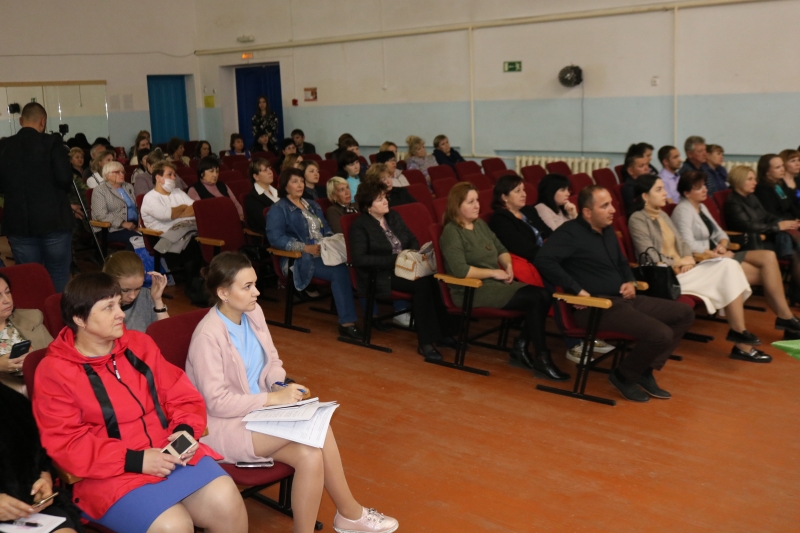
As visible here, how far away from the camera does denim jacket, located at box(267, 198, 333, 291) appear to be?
17.3 ft

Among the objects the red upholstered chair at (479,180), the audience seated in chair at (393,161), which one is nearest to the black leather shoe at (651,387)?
the red upholstered chair at (479,180)

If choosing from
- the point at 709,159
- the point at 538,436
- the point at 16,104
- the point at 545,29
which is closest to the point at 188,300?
the point at 538,436

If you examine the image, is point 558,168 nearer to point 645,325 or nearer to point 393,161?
point 393,161

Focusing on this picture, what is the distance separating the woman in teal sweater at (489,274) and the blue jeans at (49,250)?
2424 millimetres

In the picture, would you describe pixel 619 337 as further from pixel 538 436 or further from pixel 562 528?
pixel 562 528

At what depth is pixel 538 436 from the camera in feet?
12.2

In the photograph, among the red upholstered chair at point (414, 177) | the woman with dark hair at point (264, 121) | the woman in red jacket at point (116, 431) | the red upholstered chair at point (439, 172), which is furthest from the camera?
the woman with dark hair at point (264, 121)

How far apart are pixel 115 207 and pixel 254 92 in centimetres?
816

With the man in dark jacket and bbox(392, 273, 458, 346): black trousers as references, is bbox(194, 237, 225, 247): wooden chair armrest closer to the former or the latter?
the man in dark jacket

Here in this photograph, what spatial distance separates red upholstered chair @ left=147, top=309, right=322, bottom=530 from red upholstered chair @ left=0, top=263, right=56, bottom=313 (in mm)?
888

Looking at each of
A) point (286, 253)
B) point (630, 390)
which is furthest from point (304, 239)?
point (630, 390)

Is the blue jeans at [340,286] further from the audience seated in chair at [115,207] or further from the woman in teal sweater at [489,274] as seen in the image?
the audience seated in chair at [115,207]

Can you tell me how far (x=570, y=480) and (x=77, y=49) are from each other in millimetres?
12181

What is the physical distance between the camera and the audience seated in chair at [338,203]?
5.64m
